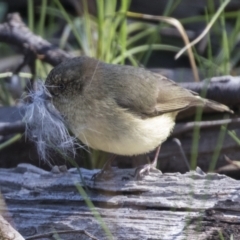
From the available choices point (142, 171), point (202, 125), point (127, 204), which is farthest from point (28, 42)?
point (127, 204)

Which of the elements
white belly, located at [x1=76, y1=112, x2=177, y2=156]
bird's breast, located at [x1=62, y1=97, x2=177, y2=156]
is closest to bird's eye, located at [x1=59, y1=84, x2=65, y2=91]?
bird's breast, located at [x1=62, y1=97, x2=177, y2=156]

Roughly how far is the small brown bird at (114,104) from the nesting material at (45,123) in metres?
0.04

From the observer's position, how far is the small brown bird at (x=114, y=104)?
11.4 feet

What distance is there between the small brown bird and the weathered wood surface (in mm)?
233

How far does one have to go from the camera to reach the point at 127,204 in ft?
10.6

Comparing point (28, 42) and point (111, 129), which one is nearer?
point (111, 129)

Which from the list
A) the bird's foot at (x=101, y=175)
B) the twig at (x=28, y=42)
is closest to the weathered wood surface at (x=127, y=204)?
the bird's foot at (x=101, y=175)

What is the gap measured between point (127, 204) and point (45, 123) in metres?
0.67

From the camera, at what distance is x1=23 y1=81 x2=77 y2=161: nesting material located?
3.49m

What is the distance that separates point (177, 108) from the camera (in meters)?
3.91

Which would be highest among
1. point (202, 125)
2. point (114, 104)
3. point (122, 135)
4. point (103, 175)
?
point (114, 104)

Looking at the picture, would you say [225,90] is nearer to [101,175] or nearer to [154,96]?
[154,96]

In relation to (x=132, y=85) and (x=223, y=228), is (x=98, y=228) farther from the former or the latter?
(x=132, y=85)

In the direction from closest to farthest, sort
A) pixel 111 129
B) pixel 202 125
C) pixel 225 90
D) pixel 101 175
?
pixel 111 129 → pixel 101 175 → pixel 202 125 → pixel 225 90
